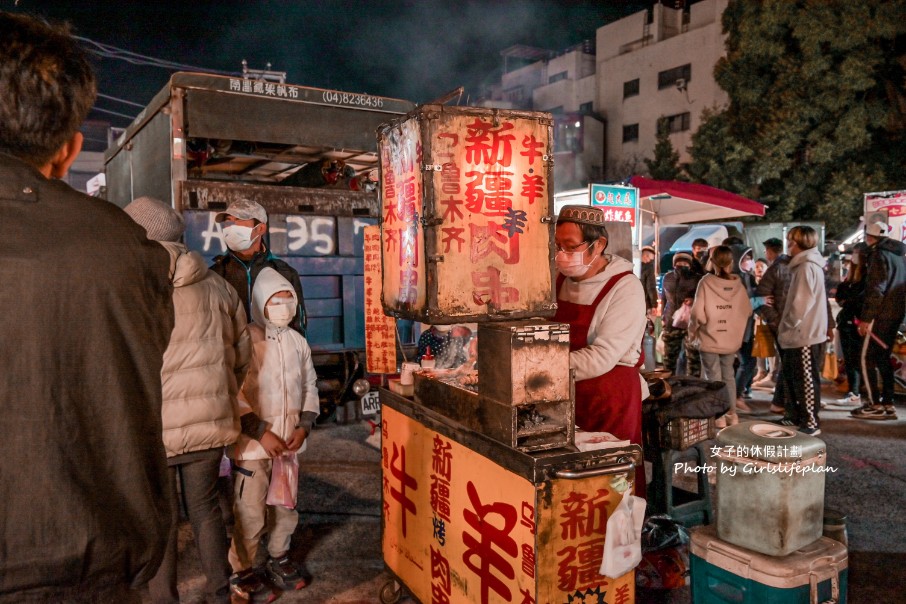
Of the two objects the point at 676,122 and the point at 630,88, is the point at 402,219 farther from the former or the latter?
the point at 630,88

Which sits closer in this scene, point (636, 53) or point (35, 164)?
point (35, 164)

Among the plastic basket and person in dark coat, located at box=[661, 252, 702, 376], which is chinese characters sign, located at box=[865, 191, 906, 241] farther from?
the plastic basket

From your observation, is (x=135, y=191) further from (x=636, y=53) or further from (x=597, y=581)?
(x=636, y=53)

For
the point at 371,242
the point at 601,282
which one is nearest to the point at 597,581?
the point at 601,282

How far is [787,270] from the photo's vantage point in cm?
762

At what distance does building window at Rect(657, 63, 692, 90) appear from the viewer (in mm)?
29688

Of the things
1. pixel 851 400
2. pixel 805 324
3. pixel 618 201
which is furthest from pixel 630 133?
pixel 805 324

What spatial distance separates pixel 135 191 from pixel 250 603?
23.0ft

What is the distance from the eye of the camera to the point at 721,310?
701 centimetres

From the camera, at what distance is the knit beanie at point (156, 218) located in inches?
129

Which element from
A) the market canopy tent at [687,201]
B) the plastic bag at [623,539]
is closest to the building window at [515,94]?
the market canopy tent at [687,201]

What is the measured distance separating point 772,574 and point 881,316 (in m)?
6.84

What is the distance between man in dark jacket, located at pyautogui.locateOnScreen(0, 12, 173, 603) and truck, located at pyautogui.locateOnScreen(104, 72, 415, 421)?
5717mm

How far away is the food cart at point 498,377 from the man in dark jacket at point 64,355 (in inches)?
59.7
